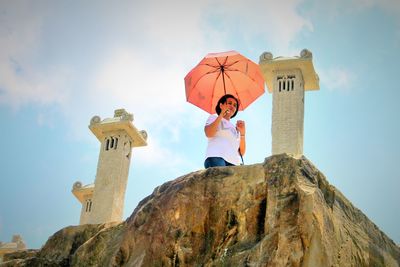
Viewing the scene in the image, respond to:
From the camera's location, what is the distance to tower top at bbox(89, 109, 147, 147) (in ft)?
123

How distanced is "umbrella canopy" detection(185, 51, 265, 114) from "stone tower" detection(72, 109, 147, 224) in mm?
24344

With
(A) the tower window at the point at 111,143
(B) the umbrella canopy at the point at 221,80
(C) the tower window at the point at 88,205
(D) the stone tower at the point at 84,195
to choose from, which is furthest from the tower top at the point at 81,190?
(B) the umbrella canopy at the point at 221,80

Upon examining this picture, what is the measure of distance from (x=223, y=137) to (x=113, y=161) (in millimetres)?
27705

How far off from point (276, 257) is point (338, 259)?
0.77 meters

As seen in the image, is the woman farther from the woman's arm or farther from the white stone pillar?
the white stone pillar

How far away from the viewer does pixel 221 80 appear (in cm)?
1172

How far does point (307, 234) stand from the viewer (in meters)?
7.53

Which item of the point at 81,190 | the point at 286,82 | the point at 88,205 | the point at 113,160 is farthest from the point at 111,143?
the point at 286,82

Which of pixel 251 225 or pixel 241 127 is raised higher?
pixel 241 127

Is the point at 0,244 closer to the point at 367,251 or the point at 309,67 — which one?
the point at 309,67

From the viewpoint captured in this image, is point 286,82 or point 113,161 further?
point 113,161

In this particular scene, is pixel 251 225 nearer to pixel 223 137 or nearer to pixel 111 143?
pixel 223 137

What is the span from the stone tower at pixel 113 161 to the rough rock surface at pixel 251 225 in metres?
26.4

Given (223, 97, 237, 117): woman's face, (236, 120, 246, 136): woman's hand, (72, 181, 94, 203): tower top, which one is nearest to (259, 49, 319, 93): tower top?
(72, 181, 94, 203): tower top
